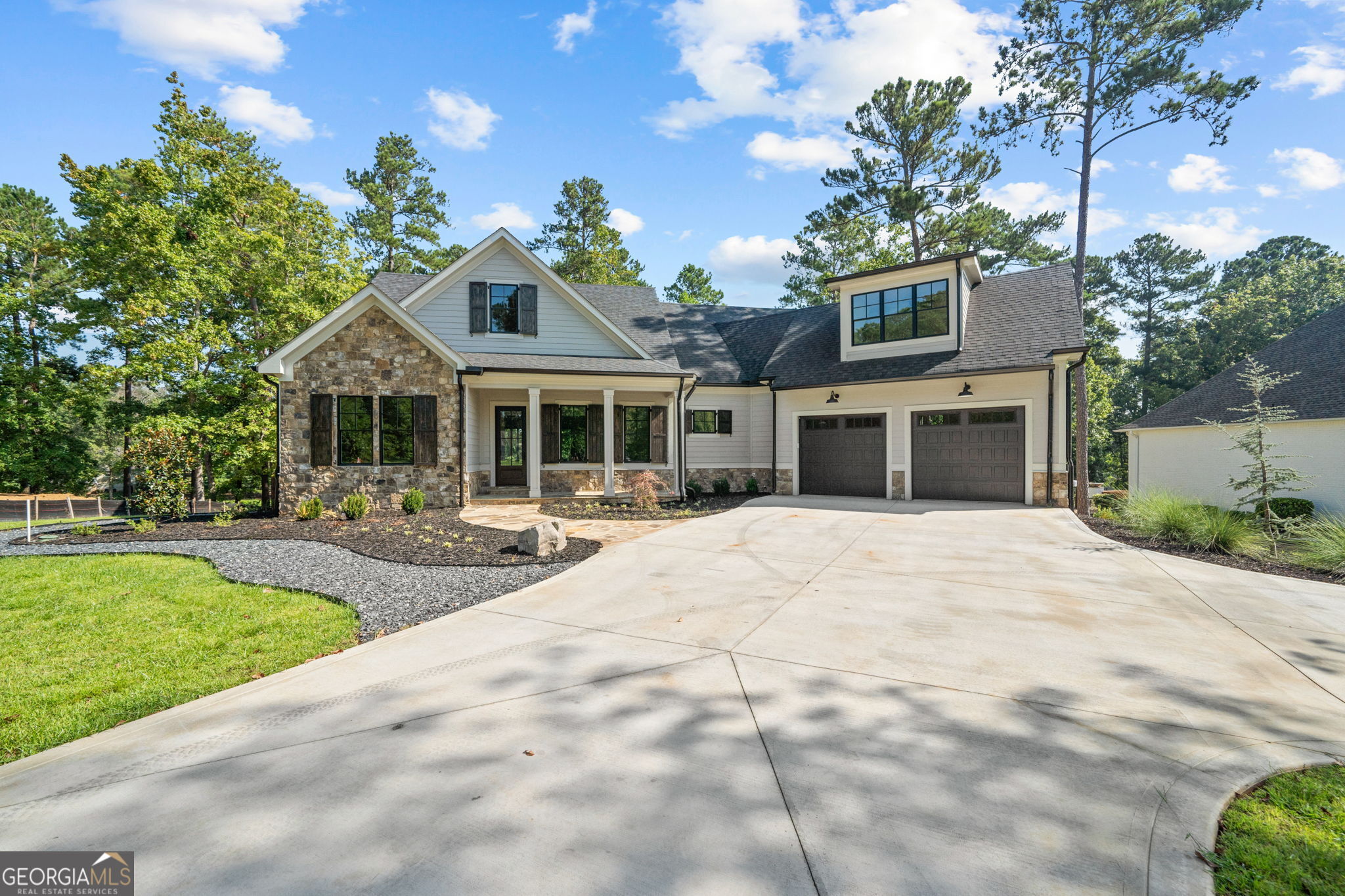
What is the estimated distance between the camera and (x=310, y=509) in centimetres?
1136

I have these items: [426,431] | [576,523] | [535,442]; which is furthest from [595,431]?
[576,523]

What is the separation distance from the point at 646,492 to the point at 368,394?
21.9 feet

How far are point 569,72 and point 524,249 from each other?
4.57 meters

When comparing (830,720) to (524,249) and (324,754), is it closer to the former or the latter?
(324,754)

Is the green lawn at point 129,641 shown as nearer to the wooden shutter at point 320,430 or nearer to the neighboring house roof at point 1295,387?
the wooden shutter at point 320,430

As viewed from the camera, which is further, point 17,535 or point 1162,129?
point 1162,129

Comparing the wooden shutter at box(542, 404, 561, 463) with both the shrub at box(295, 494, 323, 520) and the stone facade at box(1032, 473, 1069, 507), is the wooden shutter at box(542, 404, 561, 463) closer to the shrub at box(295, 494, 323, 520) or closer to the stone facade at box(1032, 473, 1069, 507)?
the shrub at box(295, 494, 323, 520)

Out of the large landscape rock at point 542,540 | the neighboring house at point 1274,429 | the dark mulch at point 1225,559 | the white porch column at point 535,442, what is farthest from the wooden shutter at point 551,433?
the neighboring house at point 1274,429

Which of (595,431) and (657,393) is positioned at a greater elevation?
(657,393)

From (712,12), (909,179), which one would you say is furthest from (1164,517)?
(909,179)

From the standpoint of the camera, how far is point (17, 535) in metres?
10.1

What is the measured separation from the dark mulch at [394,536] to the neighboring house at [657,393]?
1398 millimetres

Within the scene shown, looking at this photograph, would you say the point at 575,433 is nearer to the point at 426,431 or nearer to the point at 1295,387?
the point at 426,431

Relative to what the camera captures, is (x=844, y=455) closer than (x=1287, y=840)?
No
